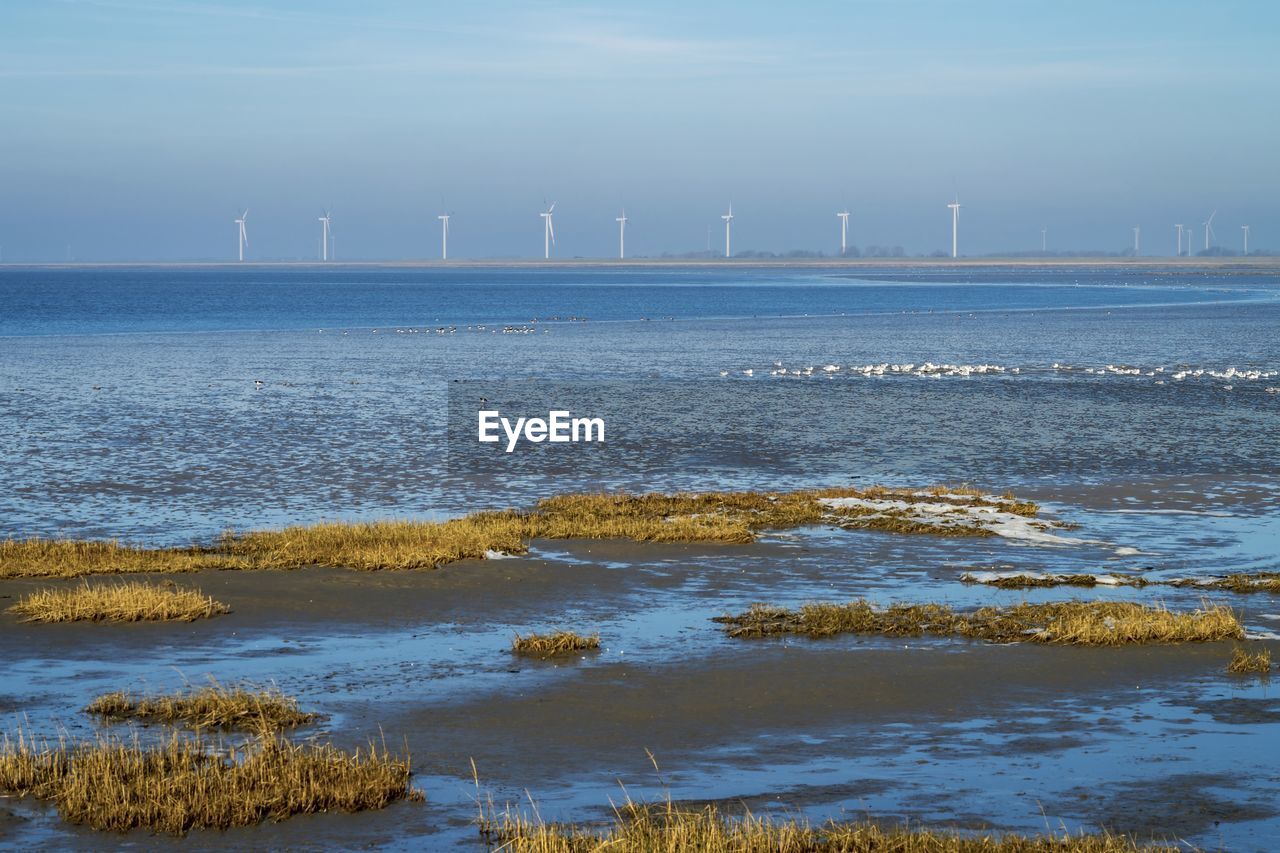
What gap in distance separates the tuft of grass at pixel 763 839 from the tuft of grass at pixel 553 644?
617 cm

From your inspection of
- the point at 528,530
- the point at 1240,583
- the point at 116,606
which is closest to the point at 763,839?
the point at 116,606

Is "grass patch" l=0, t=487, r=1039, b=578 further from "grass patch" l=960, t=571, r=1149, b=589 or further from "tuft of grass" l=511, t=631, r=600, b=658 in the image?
"tuft of grass" l=511, t=631, r=600, b=658

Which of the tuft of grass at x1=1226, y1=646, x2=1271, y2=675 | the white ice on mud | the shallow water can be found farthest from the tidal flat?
the white ice on mud

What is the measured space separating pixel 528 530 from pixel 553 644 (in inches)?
315

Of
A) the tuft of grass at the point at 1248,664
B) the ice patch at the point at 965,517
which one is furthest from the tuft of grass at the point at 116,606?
the ice patch at the point at 965,517

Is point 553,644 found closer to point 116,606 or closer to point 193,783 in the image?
point 116,606

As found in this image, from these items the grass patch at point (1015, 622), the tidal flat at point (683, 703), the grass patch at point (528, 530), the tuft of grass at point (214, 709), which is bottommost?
the tidal flat at point (683, 703)

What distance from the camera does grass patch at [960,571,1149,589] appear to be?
21969 millimetres

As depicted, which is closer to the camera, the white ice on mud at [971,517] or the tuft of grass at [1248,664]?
the tuft of grass at [1248,664]

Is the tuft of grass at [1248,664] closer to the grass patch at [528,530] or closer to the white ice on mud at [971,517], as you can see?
the white ice on mud at [971,517]

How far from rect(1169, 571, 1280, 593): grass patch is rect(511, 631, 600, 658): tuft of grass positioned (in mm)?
8920

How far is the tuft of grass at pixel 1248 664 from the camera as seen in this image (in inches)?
679

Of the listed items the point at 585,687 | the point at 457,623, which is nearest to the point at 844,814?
the point at 585,687

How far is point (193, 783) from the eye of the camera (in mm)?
12492
